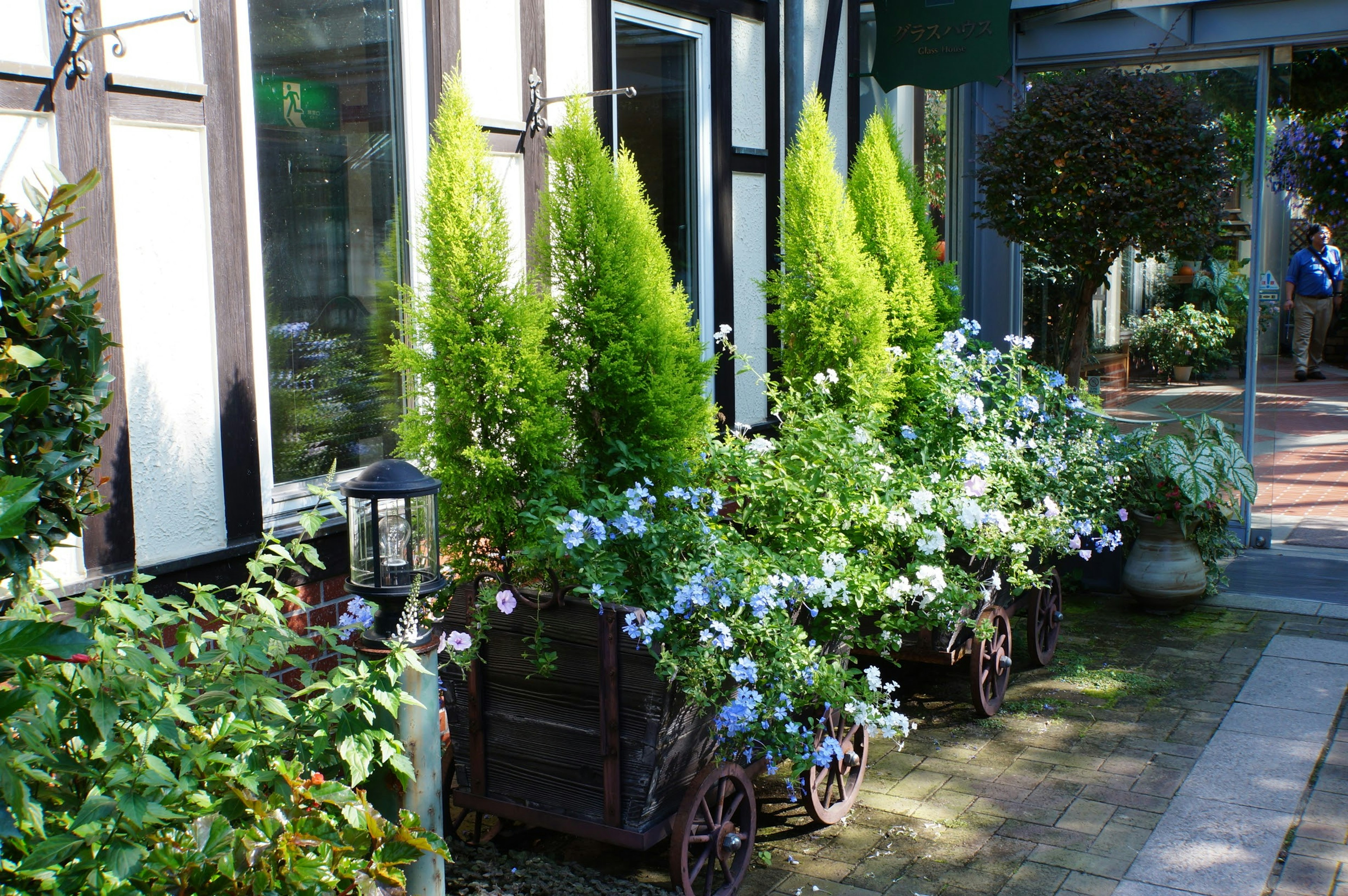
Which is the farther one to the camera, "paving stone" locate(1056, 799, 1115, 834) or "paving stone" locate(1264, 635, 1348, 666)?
"paving stone" locate(1264, 635, 1348, 666)

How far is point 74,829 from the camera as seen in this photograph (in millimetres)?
2150

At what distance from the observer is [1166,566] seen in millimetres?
6148

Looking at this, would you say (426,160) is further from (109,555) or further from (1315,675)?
(1315,675)

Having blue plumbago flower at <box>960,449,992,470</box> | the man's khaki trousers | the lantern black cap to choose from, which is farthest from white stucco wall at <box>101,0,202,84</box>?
the man's khaki trousers

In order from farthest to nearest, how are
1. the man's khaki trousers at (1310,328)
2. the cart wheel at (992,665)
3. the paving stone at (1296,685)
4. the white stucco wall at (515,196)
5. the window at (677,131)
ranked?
the man's khaki trousers at (1310,328)
the window at (677,131)
the paving stone at (1296,685)
the cart wheel at (992,665)
the white stucco wall at (515,196)

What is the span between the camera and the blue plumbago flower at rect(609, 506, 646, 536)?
343cm

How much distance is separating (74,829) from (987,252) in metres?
7.27

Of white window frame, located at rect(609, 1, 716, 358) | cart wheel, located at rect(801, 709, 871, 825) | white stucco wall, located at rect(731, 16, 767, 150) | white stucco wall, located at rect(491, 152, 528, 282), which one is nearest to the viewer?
cart wheel, located at rect(801, 709, 871, 825)

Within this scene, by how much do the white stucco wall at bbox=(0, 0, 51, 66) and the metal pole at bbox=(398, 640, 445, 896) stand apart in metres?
1.78

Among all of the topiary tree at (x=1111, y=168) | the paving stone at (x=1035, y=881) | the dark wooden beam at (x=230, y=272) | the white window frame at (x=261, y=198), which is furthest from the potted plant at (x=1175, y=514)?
the dark wooden beam at (x=230, y=272)

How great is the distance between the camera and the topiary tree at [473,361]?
A: 3.60m

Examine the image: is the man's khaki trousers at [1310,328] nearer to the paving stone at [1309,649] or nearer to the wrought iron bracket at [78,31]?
the paving stone at [1309,649]

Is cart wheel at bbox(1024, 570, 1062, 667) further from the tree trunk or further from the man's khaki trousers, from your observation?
the man's khaki trousers

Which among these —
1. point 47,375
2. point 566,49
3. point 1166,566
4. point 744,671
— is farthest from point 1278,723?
point 47,375
